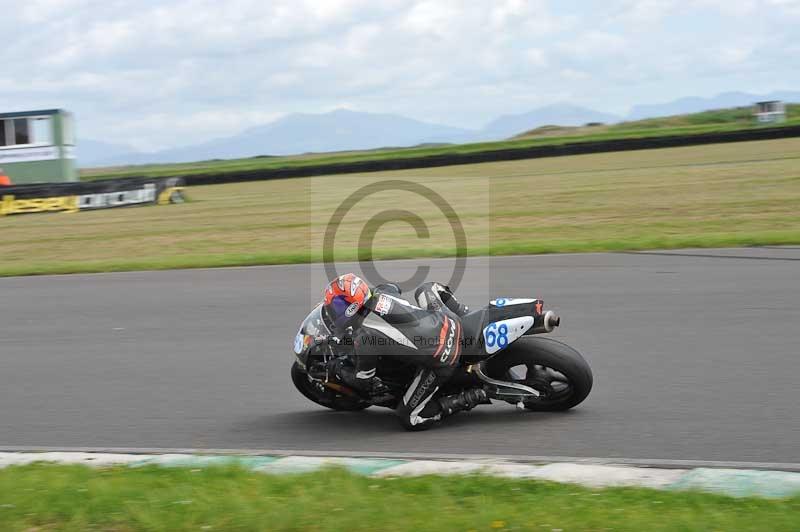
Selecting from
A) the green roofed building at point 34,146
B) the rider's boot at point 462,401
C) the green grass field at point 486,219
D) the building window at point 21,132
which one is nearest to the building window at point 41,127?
the green roofed building at point 34,146

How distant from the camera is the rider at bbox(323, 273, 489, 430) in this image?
5805mm

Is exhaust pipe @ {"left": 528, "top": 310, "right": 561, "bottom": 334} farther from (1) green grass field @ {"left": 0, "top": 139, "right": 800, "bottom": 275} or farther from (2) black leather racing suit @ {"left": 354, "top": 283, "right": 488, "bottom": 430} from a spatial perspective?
(1) green grass field @ {"left": 0, "top": 139, "right": 800, "bottom": 275}

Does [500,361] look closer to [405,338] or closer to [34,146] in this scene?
[405,338]

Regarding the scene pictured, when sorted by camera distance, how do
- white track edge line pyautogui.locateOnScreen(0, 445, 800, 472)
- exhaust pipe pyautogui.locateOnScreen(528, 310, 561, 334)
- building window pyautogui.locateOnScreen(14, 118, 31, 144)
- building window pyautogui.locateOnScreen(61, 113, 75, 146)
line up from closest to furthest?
1. white track edge line pyautogui.locateOnScreen(0, 445, 800, 472)
2. exhaust pipe pyautogui.locateOnScreen(528, 310, 561, 334)
3. building window pyautogui.locateOnScreen(14, 118, 31, 144)
4. building window pyautogui.locateOnScreen(61, 113, 75, 146)

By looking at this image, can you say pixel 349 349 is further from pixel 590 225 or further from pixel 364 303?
pixel 590 225

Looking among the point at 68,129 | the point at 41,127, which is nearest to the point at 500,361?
the point at 41,127

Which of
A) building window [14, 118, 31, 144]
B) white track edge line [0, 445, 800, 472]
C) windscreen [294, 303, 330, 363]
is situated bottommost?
white track edge line [0, 445, 800, 472]

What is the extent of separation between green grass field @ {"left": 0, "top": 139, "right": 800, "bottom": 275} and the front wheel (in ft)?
24.9

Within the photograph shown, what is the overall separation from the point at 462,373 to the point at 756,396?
1938 millimetres

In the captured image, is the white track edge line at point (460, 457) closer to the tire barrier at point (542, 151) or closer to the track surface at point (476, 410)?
the track surface at point (476, 410)

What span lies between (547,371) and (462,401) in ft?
1.99

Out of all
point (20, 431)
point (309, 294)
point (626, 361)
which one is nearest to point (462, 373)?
point (626, 361)

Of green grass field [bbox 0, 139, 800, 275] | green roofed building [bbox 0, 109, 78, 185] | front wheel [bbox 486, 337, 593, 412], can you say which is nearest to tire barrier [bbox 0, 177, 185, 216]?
green grass field [bbox 0, 139, 800, 275]

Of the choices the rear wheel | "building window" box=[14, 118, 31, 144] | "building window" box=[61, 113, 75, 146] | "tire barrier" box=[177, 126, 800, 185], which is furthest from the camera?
"tire barrier" box=[177, 126, 800, 185]
